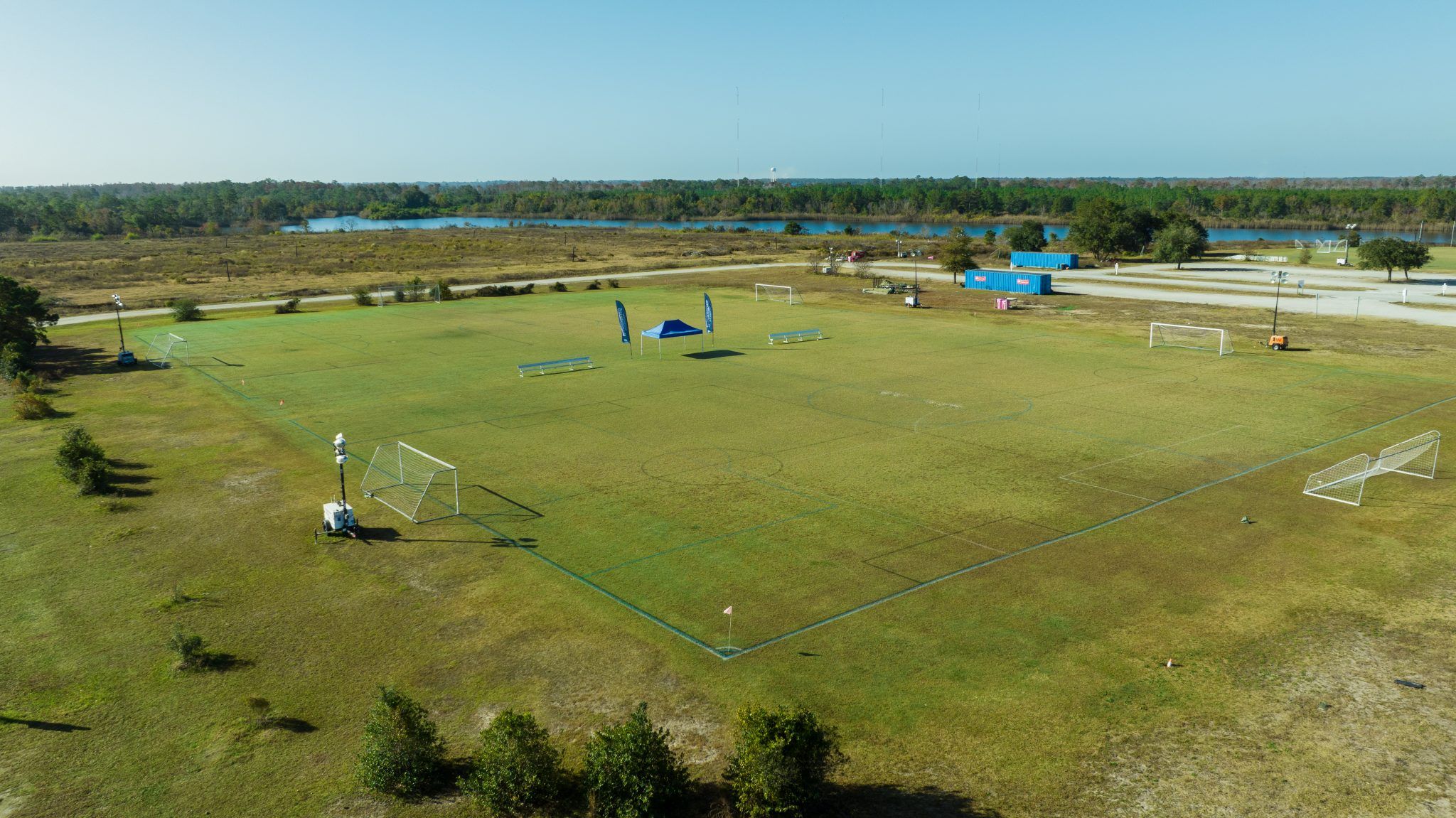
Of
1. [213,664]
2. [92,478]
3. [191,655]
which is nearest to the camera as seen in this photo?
[191,655]

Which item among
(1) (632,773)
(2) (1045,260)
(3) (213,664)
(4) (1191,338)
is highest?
(2) (1045,260)

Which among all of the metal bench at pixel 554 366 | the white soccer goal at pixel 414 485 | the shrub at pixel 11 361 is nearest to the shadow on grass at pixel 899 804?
the white soccer goal at pixel 414 485

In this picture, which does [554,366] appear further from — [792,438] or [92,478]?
[92,478]

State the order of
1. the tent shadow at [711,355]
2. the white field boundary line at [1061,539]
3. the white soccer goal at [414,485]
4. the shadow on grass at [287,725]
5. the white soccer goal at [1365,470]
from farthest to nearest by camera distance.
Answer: the tent shadow at [711,355]
the white soccer goal at [1365,470]
the white soccer goal at [414,485]
the white field boundary line at [1061,539]
the shadow on grass at [287,725]

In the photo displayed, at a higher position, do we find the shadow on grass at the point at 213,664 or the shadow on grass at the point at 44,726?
the shadow on grass at the point at 213,664

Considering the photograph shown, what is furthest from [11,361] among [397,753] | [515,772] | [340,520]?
[515,772]

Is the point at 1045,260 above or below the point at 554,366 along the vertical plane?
above

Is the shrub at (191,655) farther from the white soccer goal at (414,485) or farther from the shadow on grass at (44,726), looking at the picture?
the white soccer goal at (414,485)
